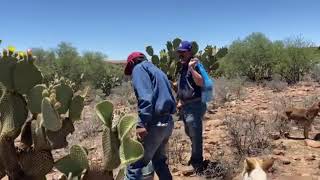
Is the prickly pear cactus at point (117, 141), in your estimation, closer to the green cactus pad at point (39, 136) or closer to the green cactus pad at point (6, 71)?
the green cactus pad at point (39, 136)

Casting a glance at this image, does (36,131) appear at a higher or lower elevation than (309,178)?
higher

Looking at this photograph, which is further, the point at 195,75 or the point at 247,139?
the point at 247,139

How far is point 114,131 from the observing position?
4102mm

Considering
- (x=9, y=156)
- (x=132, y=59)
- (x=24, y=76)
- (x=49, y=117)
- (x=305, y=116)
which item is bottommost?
(x=305, y=116)

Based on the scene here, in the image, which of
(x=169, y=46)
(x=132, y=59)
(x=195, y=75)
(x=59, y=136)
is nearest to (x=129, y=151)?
(x=59, y=136)

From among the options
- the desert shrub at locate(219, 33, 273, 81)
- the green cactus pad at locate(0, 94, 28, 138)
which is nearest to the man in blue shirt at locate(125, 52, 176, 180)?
the green cactus pad at locate(0, 94, 28, 138)

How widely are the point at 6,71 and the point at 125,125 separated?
104 cm

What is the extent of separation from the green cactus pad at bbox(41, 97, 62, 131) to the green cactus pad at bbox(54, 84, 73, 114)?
345 mm

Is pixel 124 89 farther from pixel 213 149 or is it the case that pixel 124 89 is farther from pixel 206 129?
pixel 213 149

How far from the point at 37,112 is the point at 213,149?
199 inches

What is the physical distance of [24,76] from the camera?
421 centimetres

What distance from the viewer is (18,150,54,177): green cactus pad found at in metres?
4.22

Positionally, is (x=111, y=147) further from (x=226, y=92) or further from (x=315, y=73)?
(x=315, y=73)

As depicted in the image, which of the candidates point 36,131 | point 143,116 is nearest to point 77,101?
point 36,131
